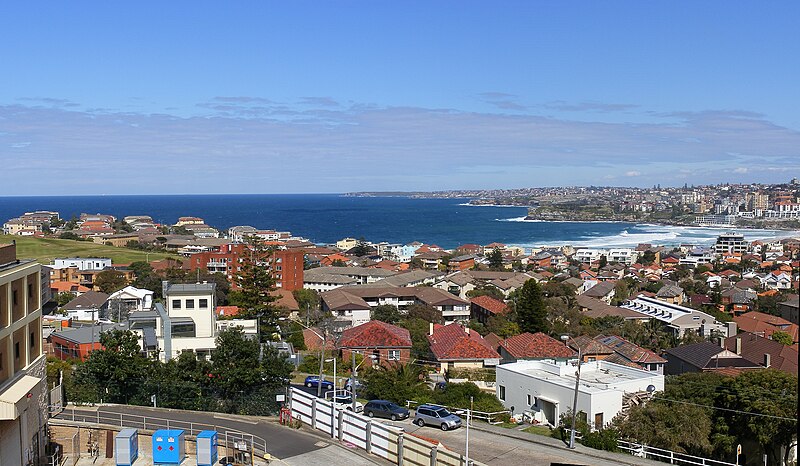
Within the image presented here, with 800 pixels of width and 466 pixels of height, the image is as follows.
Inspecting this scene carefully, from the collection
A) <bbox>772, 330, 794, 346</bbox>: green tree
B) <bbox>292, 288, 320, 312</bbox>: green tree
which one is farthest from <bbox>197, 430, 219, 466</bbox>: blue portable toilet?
<bbox>292, 288, 320, 312</bbox>: green tree

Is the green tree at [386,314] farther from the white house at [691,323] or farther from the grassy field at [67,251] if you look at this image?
the grassy field at [67,251]

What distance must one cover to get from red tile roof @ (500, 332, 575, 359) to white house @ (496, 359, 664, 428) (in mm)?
6189

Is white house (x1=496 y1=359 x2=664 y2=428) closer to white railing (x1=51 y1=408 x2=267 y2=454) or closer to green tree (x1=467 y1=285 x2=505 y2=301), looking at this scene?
white railing (x1=51 y1=408 x2=267 y2=454)

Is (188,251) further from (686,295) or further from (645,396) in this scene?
(645,396)

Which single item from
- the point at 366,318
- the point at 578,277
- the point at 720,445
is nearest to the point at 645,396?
the point at 720,445

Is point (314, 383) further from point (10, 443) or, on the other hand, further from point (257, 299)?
point (257, 299)

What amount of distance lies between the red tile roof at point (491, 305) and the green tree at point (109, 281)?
28.6 metres

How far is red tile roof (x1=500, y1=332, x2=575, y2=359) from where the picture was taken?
110 feet

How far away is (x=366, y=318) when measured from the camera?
168 feet

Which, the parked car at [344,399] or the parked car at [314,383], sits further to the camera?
the parked car at [314,383]

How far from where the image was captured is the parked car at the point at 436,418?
19156 mm

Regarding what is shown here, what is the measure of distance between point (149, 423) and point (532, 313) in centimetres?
2949

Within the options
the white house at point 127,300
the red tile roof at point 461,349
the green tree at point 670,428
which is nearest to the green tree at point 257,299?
the red tile roof at point 461,349

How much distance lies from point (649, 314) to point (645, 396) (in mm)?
30966
